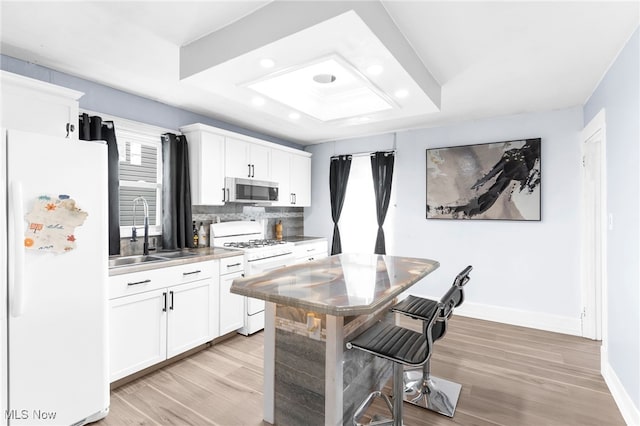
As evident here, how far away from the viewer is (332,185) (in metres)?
5.05

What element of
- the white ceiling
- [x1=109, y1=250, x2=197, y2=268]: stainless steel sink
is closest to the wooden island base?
Answer: [x1=109, y1=250, x2=197, y2=268]: stainless steel sink

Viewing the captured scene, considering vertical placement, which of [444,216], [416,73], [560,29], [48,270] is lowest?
[48,270]

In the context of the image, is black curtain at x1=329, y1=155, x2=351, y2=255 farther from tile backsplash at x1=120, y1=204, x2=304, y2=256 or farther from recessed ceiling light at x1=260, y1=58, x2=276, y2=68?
recessed ceiling light at x1=260, y1=58, x2=276, y2=68

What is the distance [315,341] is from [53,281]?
1.54m

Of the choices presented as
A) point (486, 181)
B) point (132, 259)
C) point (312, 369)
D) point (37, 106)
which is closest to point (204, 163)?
point (132, 259)

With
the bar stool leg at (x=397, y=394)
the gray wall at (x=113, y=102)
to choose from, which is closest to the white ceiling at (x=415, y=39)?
the gray wall at (x=113, y=102)

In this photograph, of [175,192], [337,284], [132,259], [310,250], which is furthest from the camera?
[310,250]

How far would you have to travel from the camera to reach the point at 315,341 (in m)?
1.84

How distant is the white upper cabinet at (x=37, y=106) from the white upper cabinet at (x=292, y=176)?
2354mm

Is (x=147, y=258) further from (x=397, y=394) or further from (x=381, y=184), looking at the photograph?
(x=381, y=184)

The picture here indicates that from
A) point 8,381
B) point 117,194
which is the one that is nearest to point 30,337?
point 8,381

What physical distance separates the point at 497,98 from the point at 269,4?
2.56 meters

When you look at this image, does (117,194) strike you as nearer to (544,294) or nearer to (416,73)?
(416,73)

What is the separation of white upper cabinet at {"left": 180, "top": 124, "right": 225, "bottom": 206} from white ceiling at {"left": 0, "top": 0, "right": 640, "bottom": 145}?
439 mm
